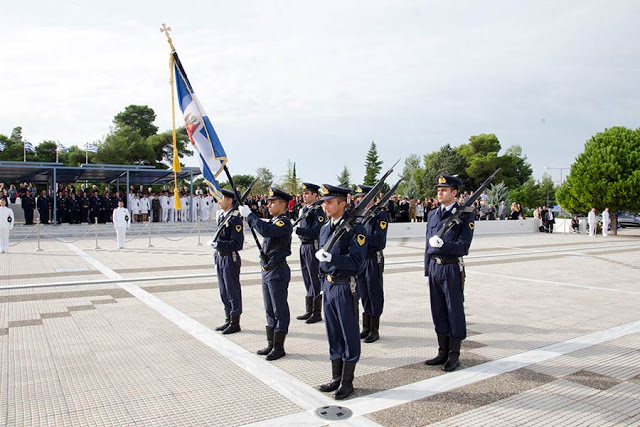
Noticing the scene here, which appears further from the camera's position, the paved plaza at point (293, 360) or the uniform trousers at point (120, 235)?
the uniform trousers at point (120, 235)

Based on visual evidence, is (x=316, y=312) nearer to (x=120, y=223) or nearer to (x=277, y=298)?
(x=277, y=298)

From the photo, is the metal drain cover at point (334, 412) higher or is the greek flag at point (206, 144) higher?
the greek flag at point (206, 144)

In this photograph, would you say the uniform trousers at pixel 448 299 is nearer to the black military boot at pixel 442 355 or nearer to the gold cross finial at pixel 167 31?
the black military boot at pixel 442 355

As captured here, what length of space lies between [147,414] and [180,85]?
4.66 meters

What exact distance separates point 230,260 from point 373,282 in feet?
6.17

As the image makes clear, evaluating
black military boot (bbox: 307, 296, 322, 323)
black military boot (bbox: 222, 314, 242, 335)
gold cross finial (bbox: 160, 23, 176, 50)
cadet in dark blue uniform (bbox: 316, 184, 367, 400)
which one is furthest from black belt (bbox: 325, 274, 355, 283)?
gold cross finial (bbox: 160, 23, 176, 50)

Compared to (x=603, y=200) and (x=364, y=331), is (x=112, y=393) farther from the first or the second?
(x=603, y=200)

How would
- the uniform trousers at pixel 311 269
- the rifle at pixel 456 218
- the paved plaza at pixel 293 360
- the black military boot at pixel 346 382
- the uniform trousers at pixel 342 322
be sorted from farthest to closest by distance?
the uniform trousers at pixel 311 269 < the rifle at pixel 456 218 < the uniform trousers at pixel 342 322 < the black military boot at pixel 346 382 < the paved plaza at pixel 293 360

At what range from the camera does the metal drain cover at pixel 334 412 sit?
3.85 metres

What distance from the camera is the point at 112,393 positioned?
172 inches

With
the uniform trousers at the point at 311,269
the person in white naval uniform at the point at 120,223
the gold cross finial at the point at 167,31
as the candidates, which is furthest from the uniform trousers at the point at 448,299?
the person in white naval uniform at the point at 120,223

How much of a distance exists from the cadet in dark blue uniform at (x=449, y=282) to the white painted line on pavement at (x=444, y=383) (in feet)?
0.87

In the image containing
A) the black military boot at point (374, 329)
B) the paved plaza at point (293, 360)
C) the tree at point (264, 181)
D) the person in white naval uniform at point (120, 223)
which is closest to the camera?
the paved plaza at point (293, 360)

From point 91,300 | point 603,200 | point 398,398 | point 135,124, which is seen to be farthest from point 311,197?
point 135,124
